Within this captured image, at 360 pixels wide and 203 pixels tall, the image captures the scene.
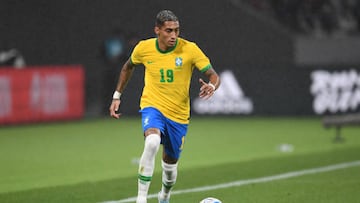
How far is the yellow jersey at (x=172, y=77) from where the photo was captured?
9664mm

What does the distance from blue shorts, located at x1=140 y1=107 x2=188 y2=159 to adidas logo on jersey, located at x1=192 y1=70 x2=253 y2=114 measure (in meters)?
15.3

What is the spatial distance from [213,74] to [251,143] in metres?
9.54

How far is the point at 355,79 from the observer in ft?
80.5

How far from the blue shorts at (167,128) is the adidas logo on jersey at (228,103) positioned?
15.3 meters

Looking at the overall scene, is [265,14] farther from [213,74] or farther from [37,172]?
[213,74]

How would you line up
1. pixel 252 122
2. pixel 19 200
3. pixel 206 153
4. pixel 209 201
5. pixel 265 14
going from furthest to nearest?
pixel 265 14, pixel 252 122, pixel 206 153, pixel 19 200, pixel 209 201

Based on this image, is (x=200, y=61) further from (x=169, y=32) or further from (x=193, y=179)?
(x=193, y=179)

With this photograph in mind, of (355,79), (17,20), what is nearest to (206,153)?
(355,79)

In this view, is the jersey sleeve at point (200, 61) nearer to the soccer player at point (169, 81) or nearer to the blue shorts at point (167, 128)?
the soccer player at point (169, 81)

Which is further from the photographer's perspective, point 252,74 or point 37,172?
point 252,74

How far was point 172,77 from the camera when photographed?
9664 mm

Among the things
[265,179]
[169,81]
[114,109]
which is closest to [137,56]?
[169,81]

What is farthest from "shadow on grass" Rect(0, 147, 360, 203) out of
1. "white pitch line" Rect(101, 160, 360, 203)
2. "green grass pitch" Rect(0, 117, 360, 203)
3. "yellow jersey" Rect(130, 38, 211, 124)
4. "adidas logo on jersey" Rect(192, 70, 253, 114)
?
"adidas logo on jersey" Rect(192, 70, 253, 114)

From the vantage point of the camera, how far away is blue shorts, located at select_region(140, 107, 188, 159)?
9.54 m
